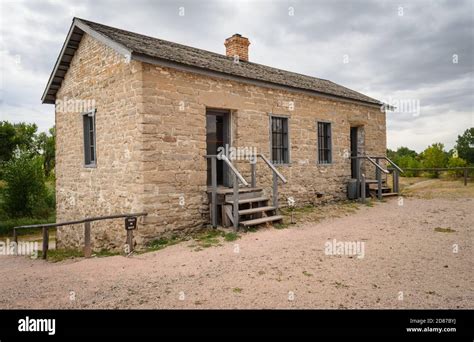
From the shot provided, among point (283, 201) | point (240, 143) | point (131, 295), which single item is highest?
point (240, 143)

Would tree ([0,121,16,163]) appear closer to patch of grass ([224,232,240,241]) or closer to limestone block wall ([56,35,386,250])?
limestone block wall ([56,35,386,250])

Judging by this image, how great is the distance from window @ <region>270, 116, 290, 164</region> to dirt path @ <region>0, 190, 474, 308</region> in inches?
129

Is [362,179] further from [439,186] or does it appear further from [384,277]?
[384,277]

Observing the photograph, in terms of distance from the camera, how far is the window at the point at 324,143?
37.4ft

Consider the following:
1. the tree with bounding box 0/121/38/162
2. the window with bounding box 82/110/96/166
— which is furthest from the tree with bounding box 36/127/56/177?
the window with bounding box 82/110/96/166

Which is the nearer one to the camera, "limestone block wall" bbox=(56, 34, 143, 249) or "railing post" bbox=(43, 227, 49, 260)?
"limestone block wall" bbox=(56, 34, 143, 249)

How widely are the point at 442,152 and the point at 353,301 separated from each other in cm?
2111

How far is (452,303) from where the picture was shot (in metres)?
3.77

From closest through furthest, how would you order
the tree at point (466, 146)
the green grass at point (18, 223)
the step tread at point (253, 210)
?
the step tread at point (253, 210)
the green grass at point (18, 223)
the tree at point (466, 146)

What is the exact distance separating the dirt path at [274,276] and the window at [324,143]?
14.8 feet

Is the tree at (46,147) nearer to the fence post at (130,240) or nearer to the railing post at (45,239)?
the railing post at (45,239)

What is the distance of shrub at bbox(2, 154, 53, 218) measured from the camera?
1805 cm

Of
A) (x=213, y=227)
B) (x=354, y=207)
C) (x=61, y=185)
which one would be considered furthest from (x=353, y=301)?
(x=61, y=185)

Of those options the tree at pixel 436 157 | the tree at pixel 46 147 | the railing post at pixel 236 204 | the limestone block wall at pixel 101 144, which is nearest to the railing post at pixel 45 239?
the limestone block wall at pixel 101 144
